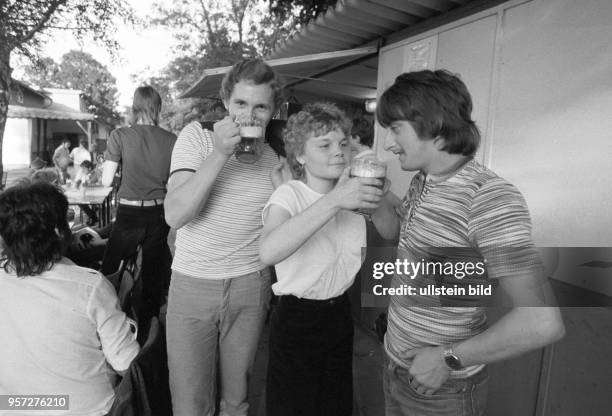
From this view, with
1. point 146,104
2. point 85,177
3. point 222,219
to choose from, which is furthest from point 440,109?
point 85,177

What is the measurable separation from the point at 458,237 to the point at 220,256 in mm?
954

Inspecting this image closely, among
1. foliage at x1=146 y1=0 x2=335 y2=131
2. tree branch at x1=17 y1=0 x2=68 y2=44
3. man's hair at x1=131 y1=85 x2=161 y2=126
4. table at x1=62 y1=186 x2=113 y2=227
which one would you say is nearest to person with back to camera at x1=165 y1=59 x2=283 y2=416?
man's hair at x1=131 y1=85 x2=161 y2=126

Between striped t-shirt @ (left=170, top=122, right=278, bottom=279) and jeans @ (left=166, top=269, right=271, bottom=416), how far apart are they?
0.06 meters

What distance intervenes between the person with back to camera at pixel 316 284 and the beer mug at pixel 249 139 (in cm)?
14

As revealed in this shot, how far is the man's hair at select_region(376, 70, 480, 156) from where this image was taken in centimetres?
117

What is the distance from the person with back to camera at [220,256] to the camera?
1608 millimetres

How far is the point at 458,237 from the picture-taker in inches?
42.8

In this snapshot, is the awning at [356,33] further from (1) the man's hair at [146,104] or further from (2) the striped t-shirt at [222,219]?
(2) the striped t-shirt at [222,219]

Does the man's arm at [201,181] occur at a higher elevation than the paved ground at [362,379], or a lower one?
higher

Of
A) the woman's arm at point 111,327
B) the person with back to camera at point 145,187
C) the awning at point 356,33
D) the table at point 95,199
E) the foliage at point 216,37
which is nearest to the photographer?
the woman's arm at point 111,327

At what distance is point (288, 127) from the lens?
1.66 meters

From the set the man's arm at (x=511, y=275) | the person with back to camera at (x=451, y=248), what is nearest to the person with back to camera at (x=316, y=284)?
the person with back to camera at (x=451, y=248)

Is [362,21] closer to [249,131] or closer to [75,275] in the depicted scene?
[249,131]

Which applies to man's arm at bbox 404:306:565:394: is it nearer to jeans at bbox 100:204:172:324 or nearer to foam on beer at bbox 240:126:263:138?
foam on beer at bbox 240:126:263:138
